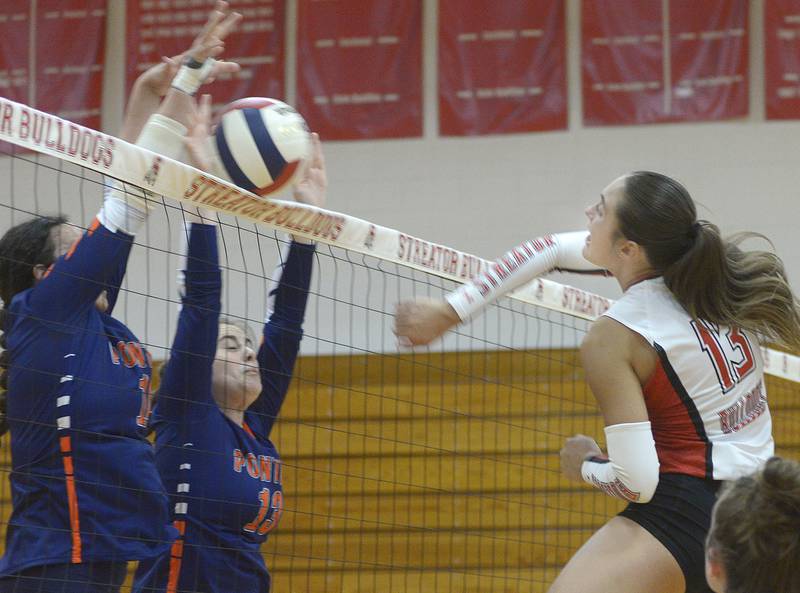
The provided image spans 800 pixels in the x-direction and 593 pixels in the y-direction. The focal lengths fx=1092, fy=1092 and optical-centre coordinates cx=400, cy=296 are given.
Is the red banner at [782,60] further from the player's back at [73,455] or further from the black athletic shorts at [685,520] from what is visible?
the player's back at [73,455]

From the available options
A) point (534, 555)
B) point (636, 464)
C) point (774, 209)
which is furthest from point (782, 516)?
point (774, 209)

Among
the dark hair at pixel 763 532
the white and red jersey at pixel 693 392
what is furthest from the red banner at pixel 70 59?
the dark hair at pixel 763 532

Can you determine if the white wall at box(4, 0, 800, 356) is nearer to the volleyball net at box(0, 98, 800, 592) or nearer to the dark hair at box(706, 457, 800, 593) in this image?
the volleyball net at box(0, 98, 800, 592)

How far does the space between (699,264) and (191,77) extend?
145cm

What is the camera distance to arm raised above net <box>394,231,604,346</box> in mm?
2740

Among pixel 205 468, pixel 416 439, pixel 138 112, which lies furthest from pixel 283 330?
pixel 416 439

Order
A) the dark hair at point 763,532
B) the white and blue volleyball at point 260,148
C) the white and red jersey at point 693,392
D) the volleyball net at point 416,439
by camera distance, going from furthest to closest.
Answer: the volleyball net at point 416,439 → the white and blue volleyball at point 260,148 → the white and red jersey at point 693,392 → the dark hair at point 763,532

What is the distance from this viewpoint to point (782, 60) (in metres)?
7.10

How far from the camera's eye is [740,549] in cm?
170

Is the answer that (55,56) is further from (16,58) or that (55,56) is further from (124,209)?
(124,209)

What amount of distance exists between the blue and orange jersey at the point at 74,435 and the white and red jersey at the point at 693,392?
1282mm

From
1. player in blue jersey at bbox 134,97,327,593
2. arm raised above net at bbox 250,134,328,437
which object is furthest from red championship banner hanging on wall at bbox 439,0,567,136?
Answer: player in blue jersey at bbox 134,97,327,593

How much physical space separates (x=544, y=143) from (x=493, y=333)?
4.55ft

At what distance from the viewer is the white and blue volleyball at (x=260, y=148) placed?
3074 mm
